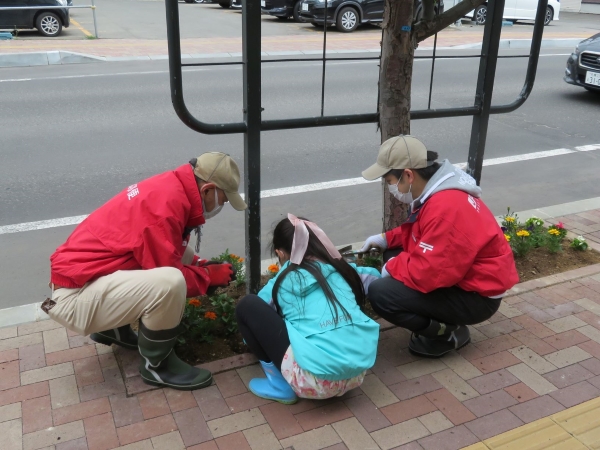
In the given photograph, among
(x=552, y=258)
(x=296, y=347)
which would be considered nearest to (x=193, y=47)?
(x=552, y=258)

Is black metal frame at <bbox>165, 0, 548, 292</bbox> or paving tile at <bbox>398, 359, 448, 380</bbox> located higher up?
black metal frame at <bbox>165, 0, 548, 292</bbox>

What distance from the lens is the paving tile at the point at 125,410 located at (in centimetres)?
284

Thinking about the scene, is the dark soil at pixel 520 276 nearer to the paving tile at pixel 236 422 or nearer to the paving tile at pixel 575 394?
the paving tile at pixel 236 422

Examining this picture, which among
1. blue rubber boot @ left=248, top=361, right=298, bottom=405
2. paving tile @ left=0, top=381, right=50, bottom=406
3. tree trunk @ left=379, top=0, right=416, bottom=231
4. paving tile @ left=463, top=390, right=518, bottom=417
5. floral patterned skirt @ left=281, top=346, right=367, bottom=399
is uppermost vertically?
tree trunk @ left=379, top=0, right=416, bottom=231

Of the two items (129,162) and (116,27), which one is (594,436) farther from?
(116,27)

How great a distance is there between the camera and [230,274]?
10.8ft

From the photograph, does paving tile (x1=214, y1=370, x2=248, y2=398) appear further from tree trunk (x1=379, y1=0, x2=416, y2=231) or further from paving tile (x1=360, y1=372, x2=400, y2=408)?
tree trunk (x1=379, y1=0, x2=416, y2=231)

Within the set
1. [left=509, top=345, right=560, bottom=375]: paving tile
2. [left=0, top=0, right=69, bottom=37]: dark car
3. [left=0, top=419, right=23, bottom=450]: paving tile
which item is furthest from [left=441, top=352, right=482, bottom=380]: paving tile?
[left=0, top=0, right=69, bottom=37]: dark car

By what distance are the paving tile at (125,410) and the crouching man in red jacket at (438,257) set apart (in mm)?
1281

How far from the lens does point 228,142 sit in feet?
24.4

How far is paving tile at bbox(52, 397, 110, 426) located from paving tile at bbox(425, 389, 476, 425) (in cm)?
155

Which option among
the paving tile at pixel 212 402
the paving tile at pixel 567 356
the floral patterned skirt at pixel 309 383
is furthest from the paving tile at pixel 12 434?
the paving tile at pixel 567 356

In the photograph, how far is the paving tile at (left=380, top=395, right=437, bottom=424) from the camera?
2900 millimetres

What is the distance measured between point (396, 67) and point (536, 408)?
2031 millimetres
